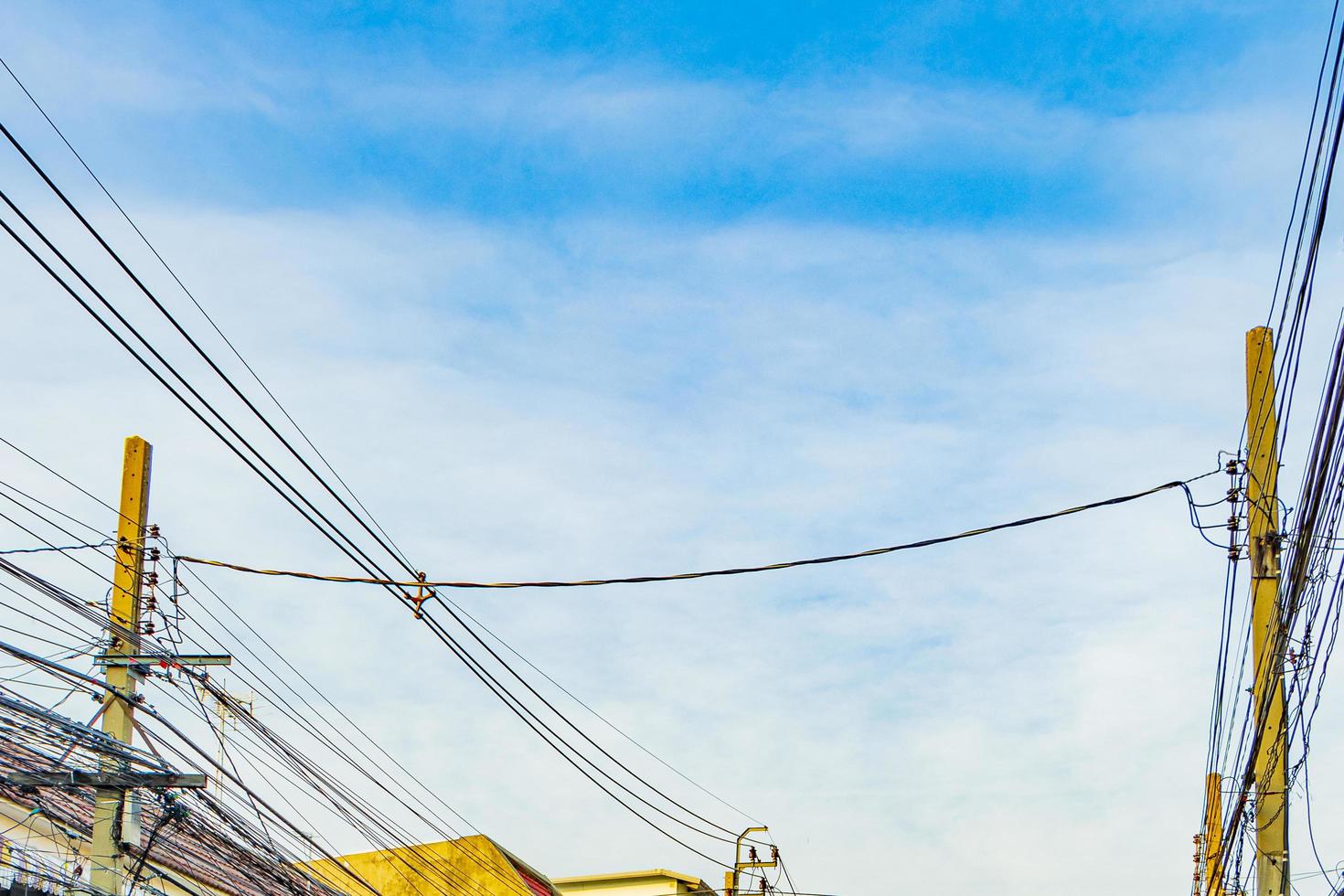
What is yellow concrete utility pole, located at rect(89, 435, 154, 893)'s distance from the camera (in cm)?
1436

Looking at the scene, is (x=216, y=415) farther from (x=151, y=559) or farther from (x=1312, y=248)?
(x=1312, y=248)

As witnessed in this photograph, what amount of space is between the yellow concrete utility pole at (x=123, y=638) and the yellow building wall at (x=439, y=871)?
42.1 feet

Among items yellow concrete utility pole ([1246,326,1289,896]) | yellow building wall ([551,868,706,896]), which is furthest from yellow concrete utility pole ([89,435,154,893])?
yellow building wall ([551,868,706,896])

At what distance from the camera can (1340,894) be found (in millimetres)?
11938

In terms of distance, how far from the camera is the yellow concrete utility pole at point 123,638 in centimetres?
1436

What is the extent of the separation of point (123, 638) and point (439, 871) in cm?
1430

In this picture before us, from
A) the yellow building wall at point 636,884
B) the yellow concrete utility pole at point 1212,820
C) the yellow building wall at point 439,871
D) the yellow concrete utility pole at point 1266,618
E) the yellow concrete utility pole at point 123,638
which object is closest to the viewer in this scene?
the yellow concrete utility pole at point 1266,618

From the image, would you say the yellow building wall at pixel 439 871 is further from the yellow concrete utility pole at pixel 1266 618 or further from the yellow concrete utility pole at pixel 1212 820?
the yellow concrete utility pole at pixel 1266 618

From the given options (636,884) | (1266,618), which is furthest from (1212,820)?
(636,884)

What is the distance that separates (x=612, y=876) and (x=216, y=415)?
1108 inches

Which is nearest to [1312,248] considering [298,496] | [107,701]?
[298,496]

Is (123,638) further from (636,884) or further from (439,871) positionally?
(636,884)

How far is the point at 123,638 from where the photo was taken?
1461 centimetres

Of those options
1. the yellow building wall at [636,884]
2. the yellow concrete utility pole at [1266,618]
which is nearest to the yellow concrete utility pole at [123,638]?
the yellow concrete utility pole at [1266,618]
